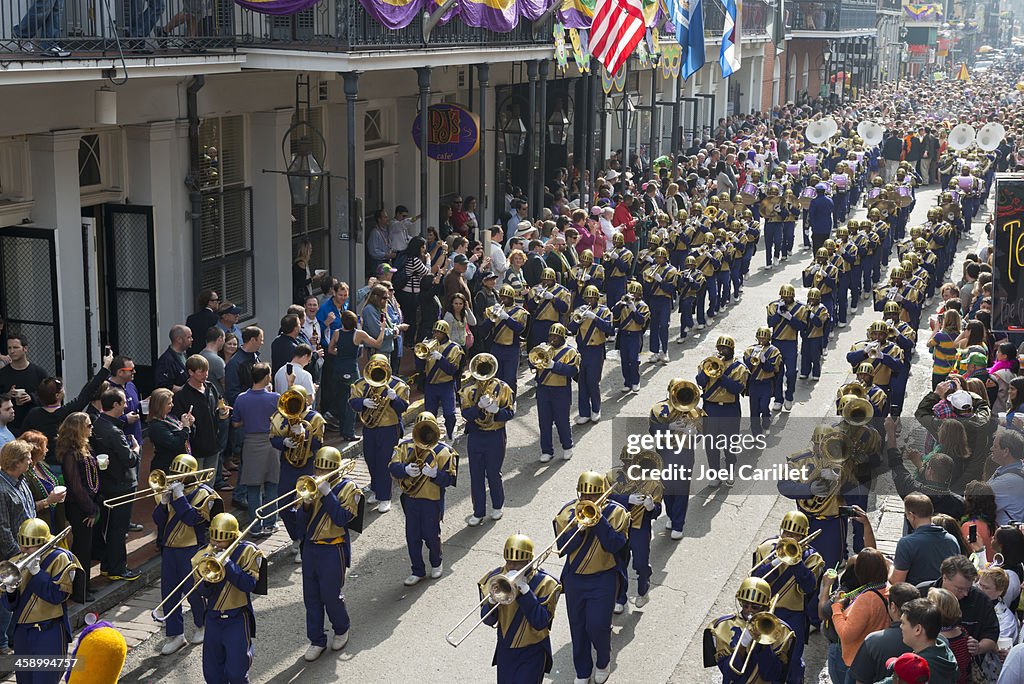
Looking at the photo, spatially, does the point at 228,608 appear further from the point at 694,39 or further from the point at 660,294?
the point at 694,39

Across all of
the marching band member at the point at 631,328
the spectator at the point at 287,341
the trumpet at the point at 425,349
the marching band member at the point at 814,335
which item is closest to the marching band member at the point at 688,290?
the marching band member at the point at 814,335

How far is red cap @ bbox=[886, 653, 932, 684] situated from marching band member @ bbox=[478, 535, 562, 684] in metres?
2.49

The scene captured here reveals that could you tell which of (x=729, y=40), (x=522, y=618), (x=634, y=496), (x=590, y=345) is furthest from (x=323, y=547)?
(x=729, y=40)

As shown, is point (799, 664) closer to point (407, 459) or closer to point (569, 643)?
point (569, 643)

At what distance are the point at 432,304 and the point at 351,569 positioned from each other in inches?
224

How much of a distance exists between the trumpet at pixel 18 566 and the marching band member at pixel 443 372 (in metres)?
5.29

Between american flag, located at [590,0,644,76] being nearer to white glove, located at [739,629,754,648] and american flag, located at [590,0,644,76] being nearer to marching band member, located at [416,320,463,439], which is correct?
marching band member, located at [416,320,463,439]

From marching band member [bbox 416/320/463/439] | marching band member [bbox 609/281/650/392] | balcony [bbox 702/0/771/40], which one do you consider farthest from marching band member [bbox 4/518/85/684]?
balcony [bbox 702/0/771/40]

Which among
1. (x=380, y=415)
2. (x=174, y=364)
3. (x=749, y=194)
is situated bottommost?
(x=380, y=415)

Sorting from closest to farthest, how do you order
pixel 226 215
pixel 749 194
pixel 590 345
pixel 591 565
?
pixel 591 565, pixel 590 345, pixel 226 215, pixel 749 194

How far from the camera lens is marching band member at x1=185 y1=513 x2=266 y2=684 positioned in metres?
8.68

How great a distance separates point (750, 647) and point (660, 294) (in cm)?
1050

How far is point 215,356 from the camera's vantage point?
1211 centimetres

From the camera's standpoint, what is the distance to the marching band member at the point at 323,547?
9547mm
